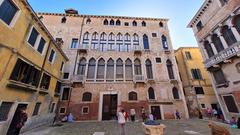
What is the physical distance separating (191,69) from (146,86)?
9.01 meters

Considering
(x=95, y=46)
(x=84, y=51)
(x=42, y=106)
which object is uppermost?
(x=95, y=46)

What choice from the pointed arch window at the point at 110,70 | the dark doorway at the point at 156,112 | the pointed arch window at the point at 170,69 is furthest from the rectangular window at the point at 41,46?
the pointed arch window at the point at 170,69

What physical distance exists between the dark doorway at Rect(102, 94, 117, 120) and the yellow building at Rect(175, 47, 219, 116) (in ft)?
37.0

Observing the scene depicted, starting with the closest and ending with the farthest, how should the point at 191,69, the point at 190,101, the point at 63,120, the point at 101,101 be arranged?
the point at 63,120, the point at 101,101, the point at 190,101, the point at 191,69

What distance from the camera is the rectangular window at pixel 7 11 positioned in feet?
20.2

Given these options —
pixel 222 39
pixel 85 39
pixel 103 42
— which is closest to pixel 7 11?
pixel 85 39

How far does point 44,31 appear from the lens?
996 centimetres

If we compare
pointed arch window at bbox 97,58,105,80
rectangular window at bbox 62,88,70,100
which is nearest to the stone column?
pointed arch window at bbox 97,58,105,80

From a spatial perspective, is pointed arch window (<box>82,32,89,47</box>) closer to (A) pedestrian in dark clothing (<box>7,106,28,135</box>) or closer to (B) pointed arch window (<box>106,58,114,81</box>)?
(B) pointed arch window (<box>106,58,114,81</box>)

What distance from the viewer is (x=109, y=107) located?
1465 cm

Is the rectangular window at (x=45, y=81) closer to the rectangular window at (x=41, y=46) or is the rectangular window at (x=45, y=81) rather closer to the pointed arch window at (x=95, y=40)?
the rectangular window at (x=41, y=46)

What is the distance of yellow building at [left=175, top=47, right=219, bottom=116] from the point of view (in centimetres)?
1708

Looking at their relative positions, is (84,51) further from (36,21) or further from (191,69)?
(191,69)

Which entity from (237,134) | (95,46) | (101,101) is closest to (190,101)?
(237,134)
